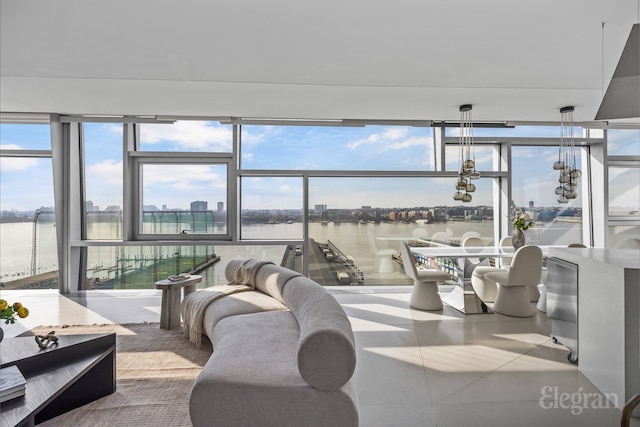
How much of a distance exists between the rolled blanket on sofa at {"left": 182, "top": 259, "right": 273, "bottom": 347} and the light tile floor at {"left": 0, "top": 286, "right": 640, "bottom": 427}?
91 cm

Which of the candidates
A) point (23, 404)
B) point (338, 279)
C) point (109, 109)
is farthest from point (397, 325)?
point (109, 109)

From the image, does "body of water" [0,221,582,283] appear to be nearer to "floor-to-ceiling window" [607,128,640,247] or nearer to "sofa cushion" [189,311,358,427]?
"floor-to-ceiling window" [607,128,640,247]

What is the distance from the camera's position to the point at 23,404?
180 cm

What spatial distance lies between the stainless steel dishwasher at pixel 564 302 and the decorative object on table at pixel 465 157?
1548 mm

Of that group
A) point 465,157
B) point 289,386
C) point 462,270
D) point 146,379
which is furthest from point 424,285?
point 146,379

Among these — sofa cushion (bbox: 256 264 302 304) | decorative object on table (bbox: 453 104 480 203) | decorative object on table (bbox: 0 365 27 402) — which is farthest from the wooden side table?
decorative object on table (bbox: 453 104 480 203)

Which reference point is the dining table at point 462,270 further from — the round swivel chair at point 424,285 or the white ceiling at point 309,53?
the white ceiling at point 309,53

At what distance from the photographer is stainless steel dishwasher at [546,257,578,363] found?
2.95 metres

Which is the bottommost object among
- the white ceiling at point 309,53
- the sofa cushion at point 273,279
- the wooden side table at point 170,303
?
the wooden side table at point 170,303

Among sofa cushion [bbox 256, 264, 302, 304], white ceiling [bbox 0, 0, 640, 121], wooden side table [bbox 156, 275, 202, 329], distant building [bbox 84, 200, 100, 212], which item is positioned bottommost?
wooden side table [bbox 156, 275, 202, 329]

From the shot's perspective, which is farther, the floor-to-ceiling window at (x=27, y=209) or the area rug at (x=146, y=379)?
the floor-to-ceiling window at (x=27, y=209)

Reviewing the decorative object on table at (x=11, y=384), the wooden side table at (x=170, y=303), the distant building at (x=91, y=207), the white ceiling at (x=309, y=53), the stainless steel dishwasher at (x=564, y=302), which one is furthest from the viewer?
the distant building at (x=91, y=207)

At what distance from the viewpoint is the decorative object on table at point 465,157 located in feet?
15.3

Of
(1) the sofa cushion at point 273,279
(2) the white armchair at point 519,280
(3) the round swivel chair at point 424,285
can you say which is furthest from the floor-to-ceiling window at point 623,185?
(1) the sofa cushion at point 273,279
